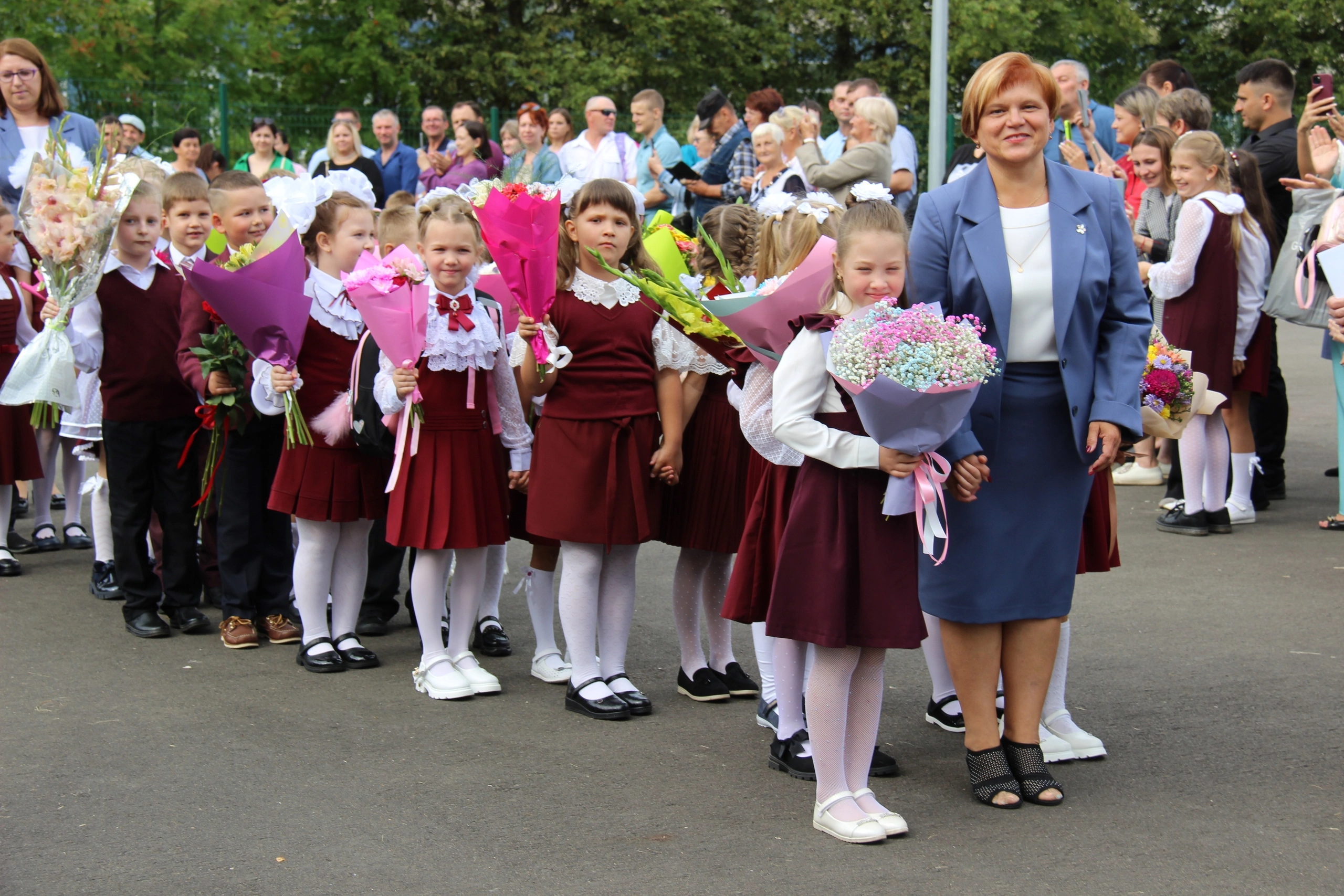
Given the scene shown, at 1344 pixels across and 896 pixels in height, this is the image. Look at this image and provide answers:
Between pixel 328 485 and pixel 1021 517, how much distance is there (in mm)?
2759

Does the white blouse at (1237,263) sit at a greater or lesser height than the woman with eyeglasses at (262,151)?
lesser

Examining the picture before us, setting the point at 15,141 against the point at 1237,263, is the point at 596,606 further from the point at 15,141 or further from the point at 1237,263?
the point at 15,141

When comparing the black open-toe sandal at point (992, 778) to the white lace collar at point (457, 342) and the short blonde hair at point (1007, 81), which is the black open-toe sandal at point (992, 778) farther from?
the white lace collar at point (457, 342)

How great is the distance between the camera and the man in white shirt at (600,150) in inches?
475

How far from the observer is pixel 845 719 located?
12.6 feet

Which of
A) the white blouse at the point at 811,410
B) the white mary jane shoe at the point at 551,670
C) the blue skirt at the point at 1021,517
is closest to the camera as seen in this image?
the white blouse at the point at 811,410

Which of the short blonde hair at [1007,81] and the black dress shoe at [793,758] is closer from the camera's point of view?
the short blonde hair at [1007,81]

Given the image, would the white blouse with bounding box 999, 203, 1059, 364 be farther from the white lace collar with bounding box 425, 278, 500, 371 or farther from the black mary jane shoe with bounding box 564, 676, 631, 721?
the white lace collar with bounding box 425, 278, 500, 371

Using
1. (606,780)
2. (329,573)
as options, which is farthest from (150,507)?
(606,780)

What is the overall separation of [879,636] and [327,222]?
10.0 feet

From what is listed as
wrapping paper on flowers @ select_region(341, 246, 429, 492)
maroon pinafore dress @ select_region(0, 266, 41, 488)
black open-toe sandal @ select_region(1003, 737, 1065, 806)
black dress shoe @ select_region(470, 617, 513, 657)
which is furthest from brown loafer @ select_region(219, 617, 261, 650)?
black open-toe sandal @ select_region(1003, 737, 1065, 806)

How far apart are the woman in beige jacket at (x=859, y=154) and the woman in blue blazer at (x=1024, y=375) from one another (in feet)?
15.6

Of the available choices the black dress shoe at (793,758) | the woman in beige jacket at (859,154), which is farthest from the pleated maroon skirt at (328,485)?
the woman in beige jacket at (859,154)

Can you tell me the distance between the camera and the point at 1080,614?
6.08 meters
